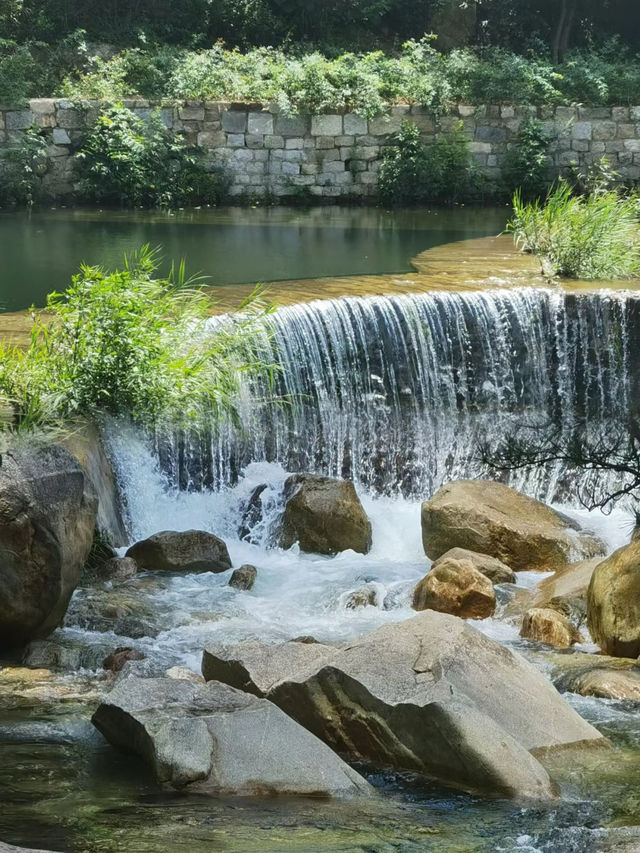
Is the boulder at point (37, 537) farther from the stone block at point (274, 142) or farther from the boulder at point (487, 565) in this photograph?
the stone block at point (274, 142)

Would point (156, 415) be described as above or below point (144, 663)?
above

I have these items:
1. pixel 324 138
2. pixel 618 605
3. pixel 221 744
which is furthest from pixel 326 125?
pixel 221 744

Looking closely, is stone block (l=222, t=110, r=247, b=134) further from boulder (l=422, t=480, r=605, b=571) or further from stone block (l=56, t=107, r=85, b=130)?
boulder (l=422, t=480, r=605, b=571)

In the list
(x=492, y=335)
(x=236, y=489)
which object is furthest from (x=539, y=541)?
(x=492, y=335)

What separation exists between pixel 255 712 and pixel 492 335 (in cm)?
587

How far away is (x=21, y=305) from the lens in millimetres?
9828

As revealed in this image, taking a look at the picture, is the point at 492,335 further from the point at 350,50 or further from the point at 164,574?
the point at 350,50

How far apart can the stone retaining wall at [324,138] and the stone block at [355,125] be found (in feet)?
0.05

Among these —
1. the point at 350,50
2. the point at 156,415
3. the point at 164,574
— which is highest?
the point at 350,50

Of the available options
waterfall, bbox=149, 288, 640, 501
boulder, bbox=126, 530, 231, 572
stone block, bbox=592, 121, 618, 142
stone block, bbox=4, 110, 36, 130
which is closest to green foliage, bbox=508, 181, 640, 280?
waterfall, bbox=149, 288, 640, 501

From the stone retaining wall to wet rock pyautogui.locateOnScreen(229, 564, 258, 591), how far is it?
10920mm

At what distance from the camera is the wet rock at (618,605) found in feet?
19.0

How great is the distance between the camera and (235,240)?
43.9 ft

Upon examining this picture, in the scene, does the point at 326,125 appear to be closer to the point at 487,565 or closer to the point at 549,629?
the point at 487,565
